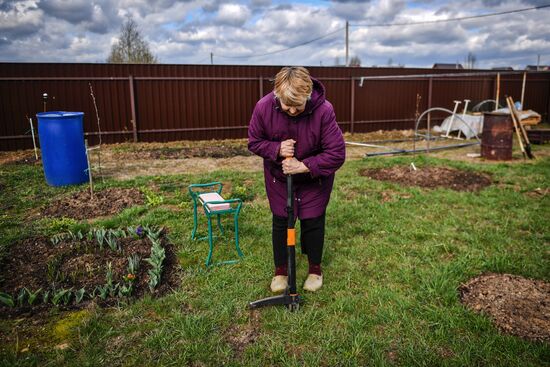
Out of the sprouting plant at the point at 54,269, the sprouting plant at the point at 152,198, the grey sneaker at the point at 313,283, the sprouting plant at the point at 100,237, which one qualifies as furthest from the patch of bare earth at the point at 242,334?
the sprouting plant at the point at 152,198

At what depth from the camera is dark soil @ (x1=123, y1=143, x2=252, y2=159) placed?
10.0 metres

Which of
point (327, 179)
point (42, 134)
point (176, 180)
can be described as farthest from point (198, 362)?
point (42, 134)

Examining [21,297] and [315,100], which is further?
[21,297]

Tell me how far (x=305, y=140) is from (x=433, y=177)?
4.91 meters

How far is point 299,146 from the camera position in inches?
120

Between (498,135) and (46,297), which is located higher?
(498,135)

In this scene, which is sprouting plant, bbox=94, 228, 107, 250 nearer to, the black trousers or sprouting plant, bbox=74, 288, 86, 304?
sprouting plant, bbox=74, 288, 86, 304

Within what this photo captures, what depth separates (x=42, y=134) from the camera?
6723 mm

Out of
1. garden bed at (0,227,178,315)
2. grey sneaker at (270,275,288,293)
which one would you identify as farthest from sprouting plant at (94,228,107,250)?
grey sneaker at (270,275,288,293)

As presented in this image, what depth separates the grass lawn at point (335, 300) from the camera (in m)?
2.54

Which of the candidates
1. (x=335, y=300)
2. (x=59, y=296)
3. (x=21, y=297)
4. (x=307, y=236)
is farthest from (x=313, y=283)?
(x=21, y=297)

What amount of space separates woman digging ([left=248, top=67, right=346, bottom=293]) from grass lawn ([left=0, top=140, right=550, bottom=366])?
0.51 meters

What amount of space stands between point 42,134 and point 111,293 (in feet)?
15.3

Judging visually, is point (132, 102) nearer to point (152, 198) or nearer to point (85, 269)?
point (152, 198)
